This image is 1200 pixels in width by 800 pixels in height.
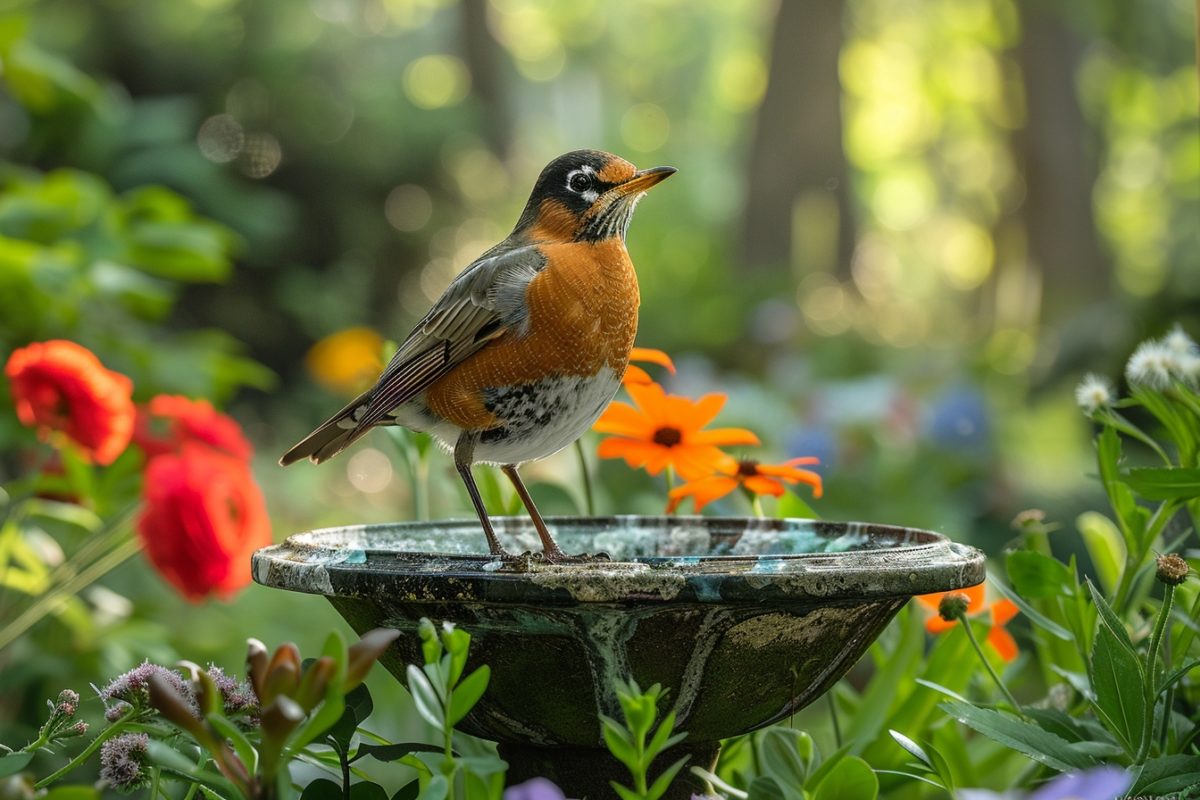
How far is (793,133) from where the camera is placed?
13.0 meters

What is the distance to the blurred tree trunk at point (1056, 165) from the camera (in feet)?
42.3

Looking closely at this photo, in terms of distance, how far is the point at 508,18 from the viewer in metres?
28.6

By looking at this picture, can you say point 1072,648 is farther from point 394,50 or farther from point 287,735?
point 394,50

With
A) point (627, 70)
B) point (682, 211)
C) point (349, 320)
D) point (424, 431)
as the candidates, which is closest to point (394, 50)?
point (349, 320)

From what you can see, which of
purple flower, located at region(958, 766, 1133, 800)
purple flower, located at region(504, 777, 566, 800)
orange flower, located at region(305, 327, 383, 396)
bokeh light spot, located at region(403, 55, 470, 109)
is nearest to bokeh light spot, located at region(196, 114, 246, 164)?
orange flower, located at region(305, 327, 383, 396)

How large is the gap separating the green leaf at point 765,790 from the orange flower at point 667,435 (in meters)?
0.61

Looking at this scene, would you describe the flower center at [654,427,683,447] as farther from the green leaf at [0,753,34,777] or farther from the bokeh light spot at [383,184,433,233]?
the bokeh light spot at [383,184,433,233]

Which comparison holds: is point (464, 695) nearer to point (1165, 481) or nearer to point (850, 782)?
point (850, 782)

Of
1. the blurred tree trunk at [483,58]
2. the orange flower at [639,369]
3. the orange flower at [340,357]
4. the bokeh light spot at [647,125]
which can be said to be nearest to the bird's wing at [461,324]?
the orange flower at [639,369]

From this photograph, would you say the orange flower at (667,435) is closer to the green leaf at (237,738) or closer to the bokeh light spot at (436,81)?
the green leaf at (237,738)

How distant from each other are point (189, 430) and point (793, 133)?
10.8 metres

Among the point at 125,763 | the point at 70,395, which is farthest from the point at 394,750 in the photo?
the point at 70,395

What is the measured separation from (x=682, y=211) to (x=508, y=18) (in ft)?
33.9

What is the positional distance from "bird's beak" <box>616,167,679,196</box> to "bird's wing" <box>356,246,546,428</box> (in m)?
0.17
